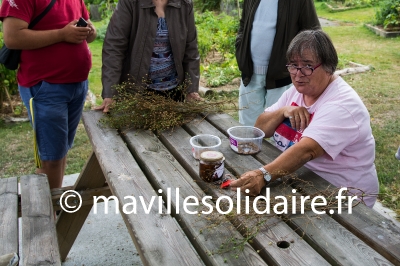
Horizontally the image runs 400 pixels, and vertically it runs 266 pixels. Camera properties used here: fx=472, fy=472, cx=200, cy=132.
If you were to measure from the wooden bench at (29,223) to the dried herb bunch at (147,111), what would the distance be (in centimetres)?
59

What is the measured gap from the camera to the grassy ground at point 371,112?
432 centimetres

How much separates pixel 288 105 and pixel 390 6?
9158 millimetres

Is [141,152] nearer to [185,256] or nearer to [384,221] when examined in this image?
[185,256]

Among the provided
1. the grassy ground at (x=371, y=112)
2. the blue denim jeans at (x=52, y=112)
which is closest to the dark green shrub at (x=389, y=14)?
the grassy ground at (x=371, y=112)

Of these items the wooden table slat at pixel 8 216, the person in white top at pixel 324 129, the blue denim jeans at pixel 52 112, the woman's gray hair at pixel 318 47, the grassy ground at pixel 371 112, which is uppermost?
the woman's gray hair at pixel 318 47

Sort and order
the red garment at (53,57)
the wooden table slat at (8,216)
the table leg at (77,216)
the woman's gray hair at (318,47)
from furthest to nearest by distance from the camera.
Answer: the table leg at (77,216) < the red garment at (53,57) < the woman's gray hair at (318,47) < the wooden table slat at (8,216)

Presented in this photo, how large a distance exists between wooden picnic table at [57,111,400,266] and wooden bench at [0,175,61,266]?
384mm

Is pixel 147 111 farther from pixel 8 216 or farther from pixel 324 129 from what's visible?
pixel 324 129

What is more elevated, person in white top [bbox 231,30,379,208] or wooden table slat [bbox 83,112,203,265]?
person in white top [bbox 231,30,379,208]

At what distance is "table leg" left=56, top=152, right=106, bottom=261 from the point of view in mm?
3074

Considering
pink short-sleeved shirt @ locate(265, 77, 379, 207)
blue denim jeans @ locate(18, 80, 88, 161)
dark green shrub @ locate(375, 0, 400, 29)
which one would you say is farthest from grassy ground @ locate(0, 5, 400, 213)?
blue denim jeans @ locate(18, 80, 88, 161)

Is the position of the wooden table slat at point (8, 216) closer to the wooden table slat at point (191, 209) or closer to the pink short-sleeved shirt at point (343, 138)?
the wooden table slat at point (191, 209)

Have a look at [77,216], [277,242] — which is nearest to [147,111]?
[77,216]

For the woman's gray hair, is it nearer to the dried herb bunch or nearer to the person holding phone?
the dried herb bunch
